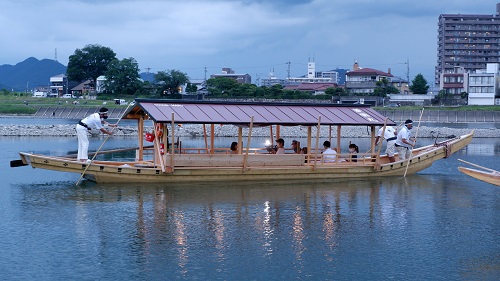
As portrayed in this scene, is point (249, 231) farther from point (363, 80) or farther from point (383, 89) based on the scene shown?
point (363, 80)

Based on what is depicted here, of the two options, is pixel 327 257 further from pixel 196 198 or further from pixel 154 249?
pixel 196 198

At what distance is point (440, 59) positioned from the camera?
13162 centimetres

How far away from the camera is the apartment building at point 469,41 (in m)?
125

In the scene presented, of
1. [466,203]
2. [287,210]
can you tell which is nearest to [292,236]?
[287,210]

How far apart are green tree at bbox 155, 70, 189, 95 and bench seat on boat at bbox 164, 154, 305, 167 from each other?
3115 inches

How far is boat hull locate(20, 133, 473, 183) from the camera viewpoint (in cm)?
2211

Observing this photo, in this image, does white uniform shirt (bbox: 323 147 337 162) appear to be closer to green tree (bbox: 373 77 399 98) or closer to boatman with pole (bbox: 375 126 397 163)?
boatman with pole (bbox: 375 126 397 163)

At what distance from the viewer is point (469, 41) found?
126m

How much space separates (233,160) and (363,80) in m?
91.8

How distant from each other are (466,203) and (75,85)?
118996mm

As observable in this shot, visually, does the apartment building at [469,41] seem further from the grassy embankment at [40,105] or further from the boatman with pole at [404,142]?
the boatman with pole at [404,142]

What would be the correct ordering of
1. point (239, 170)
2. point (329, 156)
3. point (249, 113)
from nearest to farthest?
point (239, 170)
point (249, 113)
point (329, 156)

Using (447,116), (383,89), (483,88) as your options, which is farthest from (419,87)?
(447,116)

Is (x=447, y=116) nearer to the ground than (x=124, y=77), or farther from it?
nearer to the ground
